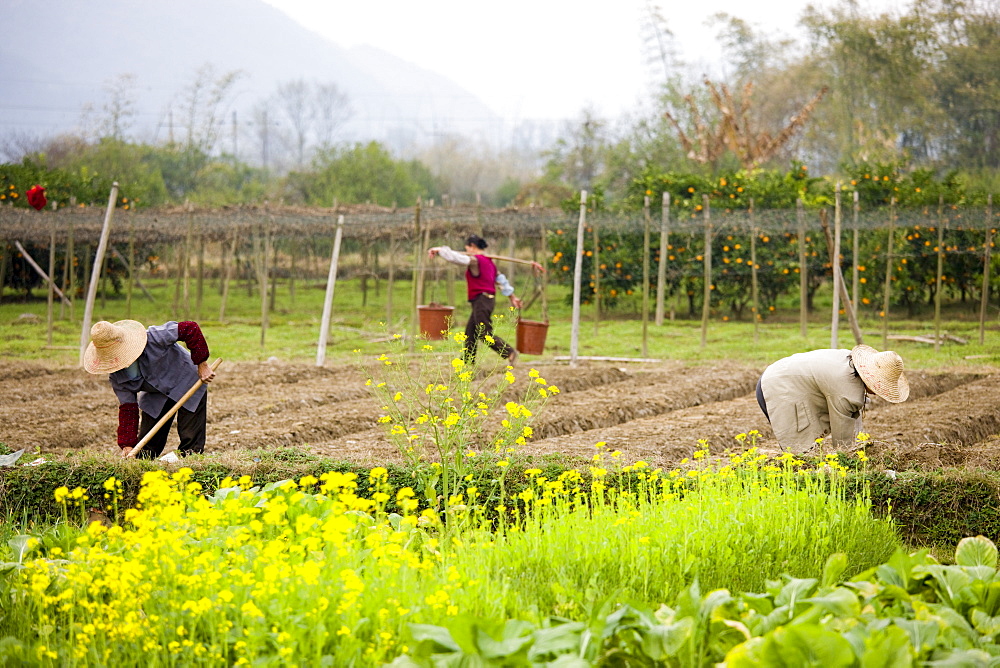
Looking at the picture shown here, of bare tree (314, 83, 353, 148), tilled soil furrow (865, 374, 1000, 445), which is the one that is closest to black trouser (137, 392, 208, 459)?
tilled soil furrow (865, 374, 1000, 445)

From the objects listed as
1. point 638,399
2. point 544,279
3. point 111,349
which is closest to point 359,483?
point 111,349

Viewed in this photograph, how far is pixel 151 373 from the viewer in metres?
5.69

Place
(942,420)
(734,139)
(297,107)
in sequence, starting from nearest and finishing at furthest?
(942,420) < (734,139) < (297,107)

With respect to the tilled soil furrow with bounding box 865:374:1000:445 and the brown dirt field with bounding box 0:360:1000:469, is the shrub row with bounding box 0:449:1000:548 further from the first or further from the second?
the tilled soil furrow with bounding box 865:374:1000:445

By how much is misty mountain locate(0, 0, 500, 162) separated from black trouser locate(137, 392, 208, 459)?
71375mm

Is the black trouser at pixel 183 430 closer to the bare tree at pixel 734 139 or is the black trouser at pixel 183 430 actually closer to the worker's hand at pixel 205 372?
the worker's hand at pixel 205 372

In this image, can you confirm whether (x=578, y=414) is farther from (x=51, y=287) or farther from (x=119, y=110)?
(x=119, y=110)

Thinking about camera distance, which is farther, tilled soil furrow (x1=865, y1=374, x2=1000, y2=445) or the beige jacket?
tilled soil furrow (x1=865, y1=374, x2=1000, y2=445)

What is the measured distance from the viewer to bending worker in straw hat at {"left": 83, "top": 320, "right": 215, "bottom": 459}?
5.45 metres

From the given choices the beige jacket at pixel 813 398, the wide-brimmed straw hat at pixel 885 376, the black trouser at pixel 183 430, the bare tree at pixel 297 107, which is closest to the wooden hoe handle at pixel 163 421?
the black trouser at pixel 183 430

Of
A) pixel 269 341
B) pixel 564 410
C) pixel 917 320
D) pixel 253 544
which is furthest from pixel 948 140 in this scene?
pixel 253 544

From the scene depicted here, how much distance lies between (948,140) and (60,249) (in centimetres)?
2439

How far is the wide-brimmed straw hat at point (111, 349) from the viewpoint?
5.39 metres

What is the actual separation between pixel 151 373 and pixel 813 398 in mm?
3904
